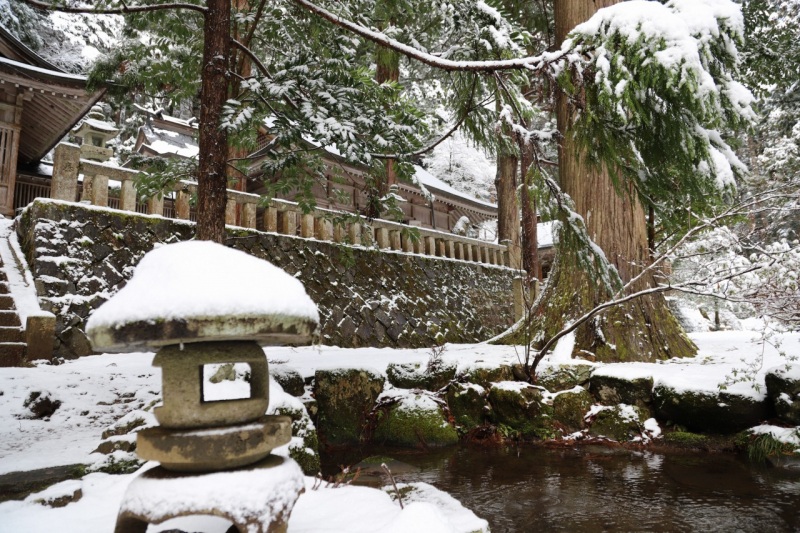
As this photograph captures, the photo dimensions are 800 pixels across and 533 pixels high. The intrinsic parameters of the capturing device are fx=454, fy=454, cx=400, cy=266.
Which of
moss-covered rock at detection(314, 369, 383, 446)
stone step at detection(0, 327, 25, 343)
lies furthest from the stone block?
stone step at detection(0, 327, 25, 343)

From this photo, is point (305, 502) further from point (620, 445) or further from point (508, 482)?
point (620, 445)

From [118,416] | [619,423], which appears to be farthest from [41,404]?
[619,423]

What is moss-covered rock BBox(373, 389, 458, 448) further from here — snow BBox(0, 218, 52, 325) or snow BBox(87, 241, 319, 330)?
snow BBox(0, 218, 52, 325)

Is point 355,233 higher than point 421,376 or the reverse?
higher

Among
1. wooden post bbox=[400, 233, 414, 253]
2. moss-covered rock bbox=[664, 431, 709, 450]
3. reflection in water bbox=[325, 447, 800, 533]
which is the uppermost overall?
wooden post bbox=[400, 233, 414, 253]

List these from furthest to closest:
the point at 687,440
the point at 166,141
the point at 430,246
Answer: the point at 166,141, the point at 430,246, the point at 687,440

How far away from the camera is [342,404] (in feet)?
18.6

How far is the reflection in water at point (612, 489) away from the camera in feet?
10.3

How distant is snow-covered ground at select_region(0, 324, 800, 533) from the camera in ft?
7.50

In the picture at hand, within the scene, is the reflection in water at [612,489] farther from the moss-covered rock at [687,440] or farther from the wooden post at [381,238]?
the wooden post at [381,238]

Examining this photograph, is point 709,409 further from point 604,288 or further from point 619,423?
point 604,288

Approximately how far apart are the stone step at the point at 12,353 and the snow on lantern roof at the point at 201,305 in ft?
16.7

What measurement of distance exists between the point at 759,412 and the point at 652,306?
6.03ft

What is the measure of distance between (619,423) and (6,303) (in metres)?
7.92
